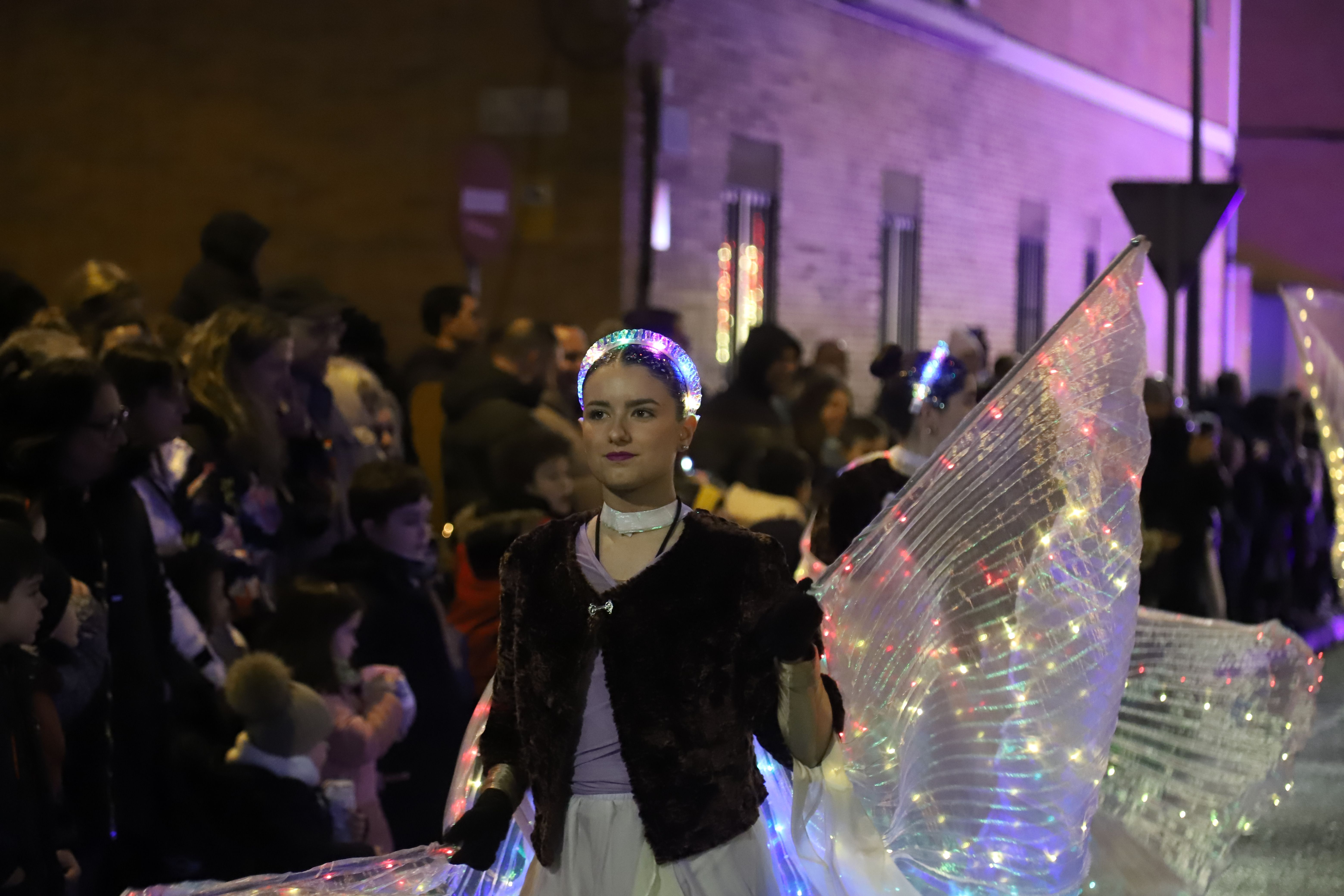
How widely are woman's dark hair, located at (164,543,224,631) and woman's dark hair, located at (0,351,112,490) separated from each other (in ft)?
2.64

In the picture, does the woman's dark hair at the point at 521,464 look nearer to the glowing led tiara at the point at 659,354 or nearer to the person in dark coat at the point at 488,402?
the person in dark coat at the point at 488,402

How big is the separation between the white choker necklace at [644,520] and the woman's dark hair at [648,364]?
0.19 metres

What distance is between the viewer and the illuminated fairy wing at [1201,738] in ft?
16.8

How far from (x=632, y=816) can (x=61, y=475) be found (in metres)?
2.70

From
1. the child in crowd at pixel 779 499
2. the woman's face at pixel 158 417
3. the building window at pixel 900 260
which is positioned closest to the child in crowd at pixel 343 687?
the woman's face at pixel 158 417

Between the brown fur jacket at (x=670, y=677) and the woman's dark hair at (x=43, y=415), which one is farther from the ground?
the woman's dark hair at (x=43, y=415)

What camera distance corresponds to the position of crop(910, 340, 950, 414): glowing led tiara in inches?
234

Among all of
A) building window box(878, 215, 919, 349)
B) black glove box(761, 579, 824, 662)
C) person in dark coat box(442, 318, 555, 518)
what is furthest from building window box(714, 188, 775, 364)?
black glove box(761, 579, 824, 662)

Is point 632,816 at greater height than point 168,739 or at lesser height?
greater

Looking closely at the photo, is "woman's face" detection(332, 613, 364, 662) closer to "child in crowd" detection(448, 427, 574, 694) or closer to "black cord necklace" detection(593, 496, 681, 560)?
"child in crowd" detection(448, 427, 574, 694)

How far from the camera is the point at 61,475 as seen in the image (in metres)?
5.33

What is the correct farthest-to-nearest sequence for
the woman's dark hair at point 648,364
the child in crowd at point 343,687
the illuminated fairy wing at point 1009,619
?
the child in crowd at point 343,687, the illuminated fairy wing at point 1009,619, the woman's dark hair at point 648,364

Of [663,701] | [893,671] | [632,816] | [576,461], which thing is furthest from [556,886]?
[576,461]

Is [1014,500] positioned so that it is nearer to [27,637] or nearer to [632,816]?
[632,816]
